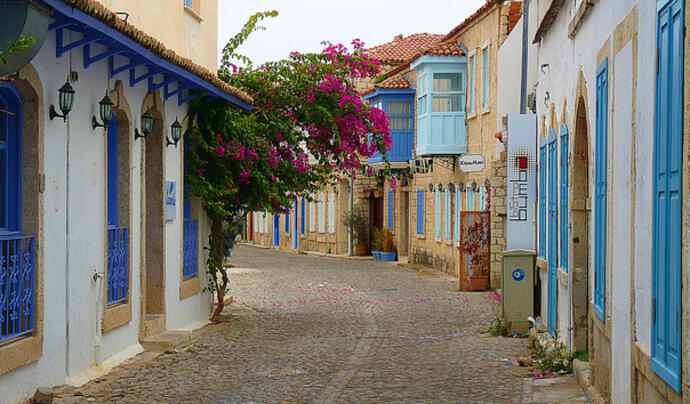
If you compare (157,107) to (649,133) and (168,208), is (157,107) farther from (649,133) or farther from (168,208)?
(649,133)

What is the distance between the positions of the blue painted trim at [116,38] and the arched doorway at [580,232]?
4.39 meters

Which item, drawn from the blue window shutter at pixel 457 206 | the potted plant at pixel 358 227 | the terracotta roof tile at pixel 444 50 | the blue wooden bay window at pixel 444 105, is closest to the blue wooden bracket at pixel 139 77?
the blue window shutter at pixel 457 206

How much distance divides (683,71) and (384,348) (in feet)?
27.1

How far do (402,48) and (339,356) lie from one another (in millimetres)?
27702

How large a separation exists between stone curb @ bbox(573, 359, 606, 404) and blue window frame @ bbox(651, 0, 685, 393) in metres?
2.58

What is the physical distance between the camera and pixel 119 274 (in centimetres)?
1116

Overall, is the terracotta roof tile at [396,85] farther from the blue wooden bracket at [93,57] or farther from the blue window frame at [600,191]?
the blue window frame at [600,191]

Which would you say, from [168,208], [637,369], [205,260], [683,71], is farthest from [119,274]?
[683,71]

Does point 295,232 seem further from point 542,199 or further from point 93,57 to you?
point 93,57

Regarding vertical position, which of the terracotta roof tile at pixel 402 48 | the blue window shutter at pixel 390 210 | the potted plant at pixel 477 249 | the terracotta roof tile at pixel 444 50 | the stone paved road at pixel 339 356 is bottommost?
the stone paved road at pixel 339 356

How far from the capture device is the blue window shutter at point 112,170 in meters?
11.3

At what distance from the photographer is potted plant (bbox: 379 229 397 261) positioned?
3423 cm

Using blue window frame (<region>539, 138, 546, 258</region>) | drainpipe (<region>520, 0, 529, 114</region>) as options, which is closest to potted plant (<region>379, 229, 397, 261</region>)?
drainpipe (<region>520, 0, 529, 114</region>)

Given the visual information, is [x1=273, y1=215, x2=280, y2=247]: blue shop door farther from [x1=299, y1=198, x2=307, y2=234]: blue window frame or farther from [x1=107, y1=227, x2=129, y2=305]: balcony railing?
[x1=107, y1=227, x2=129, y2=305]: balcony railing
